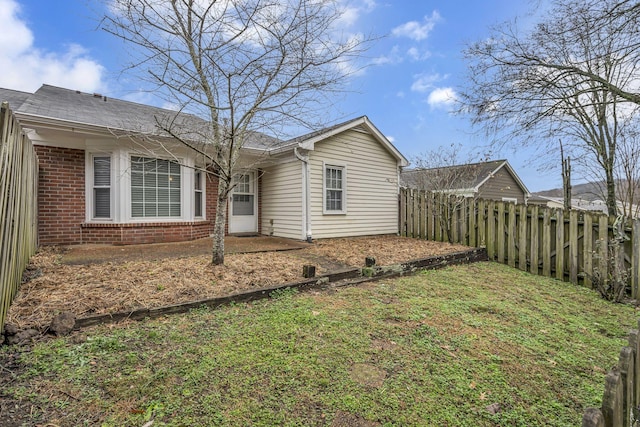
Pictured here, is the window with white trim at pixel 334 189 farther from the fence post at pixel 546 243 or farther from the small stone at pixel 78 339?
the small stone at pixel 78 339

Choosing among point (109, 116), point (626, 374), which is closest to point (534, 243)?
point (626, 374)

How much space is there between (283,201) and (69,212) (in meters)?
5.60

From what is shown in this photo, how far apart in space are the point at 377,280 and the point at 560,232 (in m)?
4.18

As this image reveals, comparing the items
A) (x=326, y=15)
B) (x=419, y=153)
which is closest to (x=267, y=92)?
(x=326, y=15)

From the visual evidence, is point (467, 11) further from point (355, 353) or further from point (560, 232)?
point (355, 353)

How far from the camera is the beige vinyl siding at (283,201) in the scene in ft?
30.4

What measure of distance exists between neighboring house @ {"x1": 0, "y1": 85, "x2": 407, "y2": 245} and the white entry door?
4 cm

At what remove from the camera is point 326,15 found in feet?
16.7

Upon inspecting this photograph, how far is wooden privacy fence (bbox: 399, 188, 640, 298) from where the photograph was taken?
5.44 metres

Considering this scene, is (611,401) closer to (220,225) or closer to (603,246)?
(220,225)

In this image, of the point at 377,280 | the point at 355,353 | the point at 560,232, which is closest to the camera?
the point at 355,353

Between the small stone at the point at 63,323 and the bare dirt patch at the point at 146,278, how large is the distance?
0.11m

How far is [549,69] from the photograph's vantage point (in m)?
7.00

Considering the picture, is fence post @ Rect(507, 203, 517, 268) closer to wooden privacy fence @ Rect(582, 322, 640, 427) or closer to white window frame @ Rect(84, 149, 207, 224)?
wooden privacy fence @ Rect(582, 322, 640, 427)
